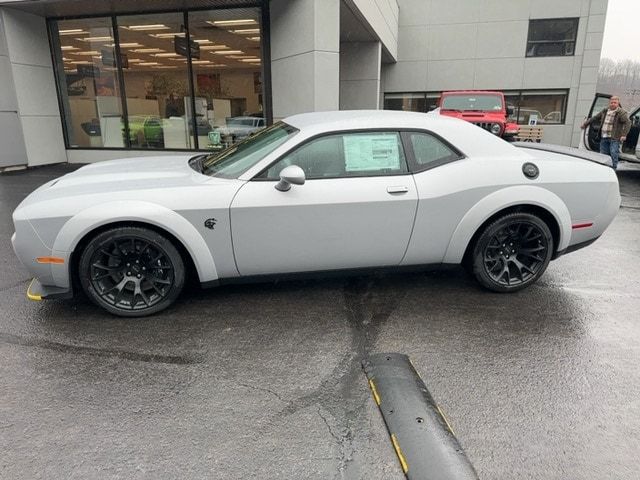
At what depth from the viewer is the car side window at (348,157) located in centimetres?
370

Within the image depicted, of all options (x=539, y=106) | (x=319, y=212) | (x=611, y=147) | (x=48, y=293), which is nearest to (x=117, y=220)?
(x=48, y=293)

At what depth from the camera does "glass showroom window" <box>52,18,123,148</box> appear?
38.0 feet

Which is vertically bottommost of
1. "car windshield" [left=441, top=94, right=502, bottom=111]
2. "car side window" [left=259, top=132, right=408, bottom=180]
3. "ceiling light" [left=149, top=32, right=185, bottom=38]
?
"car side window" [left=259, top=132, right=408, bottom=180]

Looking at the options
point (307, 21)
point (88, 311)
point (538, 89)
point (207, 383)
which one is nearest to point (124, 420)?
point (207, 383)

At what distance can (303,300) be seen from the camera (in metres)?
3.99

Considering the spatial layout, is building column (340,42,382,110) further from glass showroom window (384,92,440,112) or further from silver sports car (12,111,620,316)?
silver sports car (12,111,620,316)

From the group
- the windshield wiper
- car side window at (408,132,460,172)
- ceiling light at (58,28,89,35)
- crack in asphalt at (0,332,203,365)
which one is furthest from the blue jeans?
ceiling light at (58,28,89,35)

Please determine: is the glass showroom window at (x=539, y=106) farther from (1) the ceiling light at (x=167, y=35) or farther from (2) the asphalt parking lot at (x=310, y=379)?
(2) the asphalt parking lot at (x=310, y=379)

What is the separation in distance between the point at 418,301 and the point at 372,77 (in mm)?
14752

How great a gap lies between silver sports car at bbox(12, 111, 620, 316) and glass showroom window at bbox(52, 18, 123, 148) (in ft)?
29.5

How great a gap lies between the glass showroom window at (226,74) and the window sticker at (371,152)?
748 cm

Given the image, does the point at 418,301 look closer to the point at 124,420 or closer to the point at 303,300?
the point at 303,300

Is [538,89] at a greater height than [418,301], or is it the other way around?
[538,89]

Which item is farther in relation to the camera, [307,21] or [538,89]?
[538,89]
